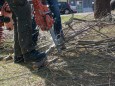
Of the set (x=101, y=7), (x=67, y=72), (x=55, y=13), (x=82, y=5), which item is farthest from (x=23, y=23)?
(x=82, y=5)

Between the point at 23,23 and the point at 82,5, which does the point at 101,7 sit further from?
the point at 82,5

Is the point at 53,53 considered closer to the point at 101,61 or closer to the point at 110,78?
the point at 101,61

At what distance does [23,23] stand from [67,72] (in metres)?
0.74

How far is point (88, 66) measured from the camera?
431cm

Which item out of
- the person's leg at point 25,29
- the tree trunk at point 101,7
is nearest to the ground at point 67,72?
the person's leg at point 25,29

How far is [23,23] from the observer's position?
4289 mm

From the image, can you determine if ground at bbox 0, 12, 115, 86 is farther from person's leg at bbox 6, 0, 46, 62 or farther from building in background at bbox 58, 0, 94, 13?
building in background at bbox 58, 0, 94, 13

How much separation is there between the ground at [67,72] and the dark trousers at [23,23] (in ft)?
0.98

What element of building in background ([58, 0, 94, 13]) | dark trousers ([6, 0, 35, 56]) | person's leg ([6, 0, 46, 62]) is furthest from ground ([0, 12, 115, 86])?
building in background ([58, 0, 94, 13])

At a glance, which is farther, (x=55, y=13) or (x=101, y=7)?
(x=101, y=7)

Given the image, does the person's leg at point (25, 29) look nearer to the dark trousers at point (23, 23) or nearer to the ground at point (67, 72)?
the dark trousers at point (23, 23)

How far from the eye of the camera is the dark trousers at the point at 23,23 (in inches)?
166

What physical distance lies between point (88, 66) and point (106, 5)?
14.9 ft

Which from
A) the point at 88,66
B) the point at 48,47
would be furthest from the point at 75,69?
the point at 48,47
